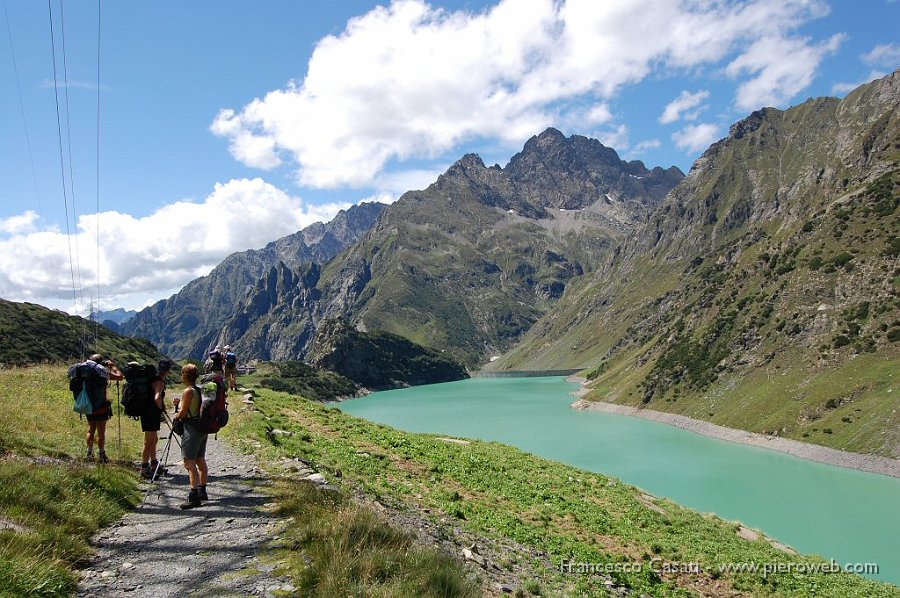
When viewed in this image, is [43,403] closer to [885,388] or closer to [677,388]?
[885,388]

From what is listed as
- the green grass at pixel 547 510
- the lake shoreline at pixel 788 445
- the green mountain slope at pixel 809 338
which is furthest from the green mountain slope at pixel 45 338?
the green mountain slope at pixel 809 338

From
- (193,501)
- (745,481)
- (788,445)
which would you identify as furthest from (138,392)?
(788,445)

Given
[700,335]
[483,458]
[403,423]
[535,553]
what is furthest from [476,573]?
[700,335]

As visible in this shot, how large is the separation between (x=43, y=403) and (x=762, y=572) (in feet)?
97.6

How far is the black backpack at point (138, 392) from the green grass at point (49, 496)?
5.47ft

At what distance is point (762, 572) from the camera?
18516mm

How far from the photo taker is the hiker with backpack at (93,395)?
15.6 metres

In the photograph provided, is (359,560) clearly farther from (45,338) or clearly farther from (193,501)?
(45,338)

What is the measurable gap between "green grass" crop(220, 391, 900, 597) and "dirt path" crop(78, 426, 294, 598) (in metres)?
3.25

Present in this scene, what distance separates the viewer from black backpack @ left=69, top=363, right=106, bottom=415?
51.3ft

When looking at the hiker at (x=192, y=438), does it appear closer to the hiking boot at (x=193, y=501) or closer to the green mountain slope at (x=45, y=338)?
the hiking boot at (x=193, y=501)

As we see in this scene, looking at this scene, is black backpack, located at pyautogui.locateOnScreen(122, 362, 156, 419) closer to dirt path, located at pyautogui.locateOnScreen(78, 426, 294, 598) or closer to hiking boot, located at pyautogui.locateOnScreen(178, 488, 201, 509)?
dirt path, located at pyautogui.locateOnScreen(78, 426, 294, 598)

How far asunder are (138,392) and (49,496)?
5992mm

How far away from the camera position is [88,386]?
15.9 meters
